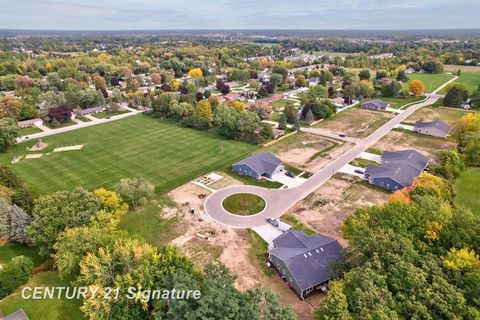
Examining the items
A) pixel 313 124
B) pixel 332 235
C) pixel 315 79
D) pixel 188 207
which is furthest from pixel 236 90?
pixel 332 235

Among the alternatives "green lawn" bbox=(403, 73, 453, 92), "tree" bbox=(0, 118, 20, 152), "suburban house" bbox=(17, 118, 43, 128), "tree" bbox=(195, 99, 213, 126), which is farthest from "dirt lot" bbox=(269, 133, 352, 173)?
"green lawn" bbox=(403, 73, 453, 92)

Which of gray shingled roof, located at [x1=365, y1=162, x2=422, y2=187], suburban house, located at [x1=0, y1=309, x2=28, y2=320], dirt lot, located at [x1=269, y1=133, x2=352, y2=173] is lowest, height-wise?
dirt lot, located at [x1=269, y1=133, x2=352, y2=173]

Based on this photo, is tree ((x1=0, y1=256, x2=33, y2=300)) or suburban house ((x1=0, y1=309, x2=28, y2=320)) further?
tree ((x1=0, y1=256, x2=33, y2=300))

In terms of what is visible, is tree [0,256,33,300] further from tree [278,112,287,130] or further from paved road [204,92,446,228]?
tree [278,112,287,130]

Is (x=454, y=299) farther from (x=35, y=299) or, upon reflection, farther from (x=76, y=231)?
(x=35, y=299)

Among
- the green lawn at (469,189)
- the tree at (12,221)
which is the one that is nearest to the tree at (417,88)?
the green lawn at (469,189)

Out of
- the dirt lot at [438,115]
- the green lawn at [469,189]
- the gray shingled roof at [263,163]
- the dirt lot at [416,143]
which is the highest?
the gray shingled roof at [263,163]

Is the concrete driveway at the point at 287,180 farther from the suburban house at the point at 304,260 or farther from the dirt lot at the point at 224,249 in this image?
the suburban house at the point at 304,260
